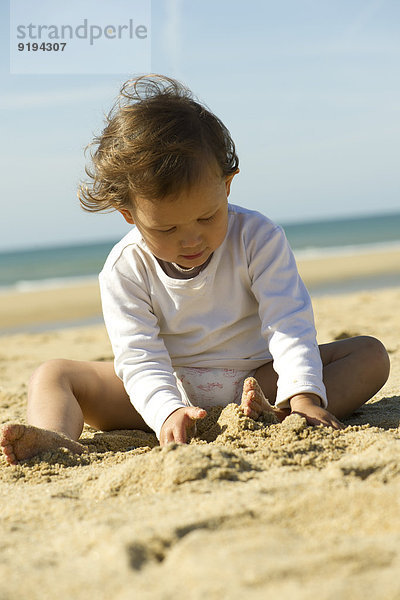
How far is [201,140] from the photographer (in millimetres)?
2211

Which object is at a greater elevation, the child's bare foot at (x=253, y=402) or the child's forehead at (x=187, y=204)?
the child's forehead at (x=187, y=204)

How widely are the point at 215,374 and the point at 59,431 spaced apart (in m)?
0.63

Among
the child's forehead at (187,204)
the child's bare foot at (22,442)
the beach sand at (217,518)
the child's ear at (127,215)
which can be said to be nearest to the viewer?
the beach sand at (217,518)

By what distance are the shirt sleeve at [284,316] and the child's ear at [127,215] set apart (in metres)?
0.47

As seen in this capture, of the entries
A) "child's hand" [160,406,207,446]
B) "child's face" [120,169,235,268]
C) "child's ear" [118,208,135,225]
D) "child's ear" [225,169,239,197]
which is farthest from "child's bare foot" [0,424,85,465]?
"child's ear" [225,169,239,197]

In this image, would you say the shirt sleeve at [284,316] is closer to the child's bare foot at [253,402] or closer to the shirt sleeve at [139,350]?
the child's bare foot at [253,402]

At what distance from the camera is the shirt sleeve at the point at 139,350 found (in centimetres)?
228

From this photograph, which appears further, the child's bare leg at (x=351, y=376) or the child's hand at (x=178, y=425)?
the child's bare leg at (x=351, y=376)

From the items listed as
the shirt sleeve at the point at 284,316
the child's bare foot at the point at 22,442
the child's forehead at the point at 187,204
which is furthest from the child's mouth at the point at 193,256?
the child's bare foot at the point at 22,442

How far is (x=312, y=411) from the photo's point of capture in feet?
6.92

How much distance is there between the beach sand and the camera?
1087 mm

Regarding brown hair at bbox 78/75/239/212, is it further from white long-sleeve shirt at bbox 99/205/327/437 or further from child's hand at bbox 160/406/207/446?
child's hand at bbox 160/406/207/446

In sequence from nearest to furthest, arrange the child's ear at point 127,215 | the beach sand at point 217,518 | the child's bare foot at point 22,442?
1. the beach sand at point 217,518
2. the child's bare foot at point 22,442
3. the child's ear at point 127,215

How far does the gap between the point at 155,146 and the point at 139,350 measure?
75cm
